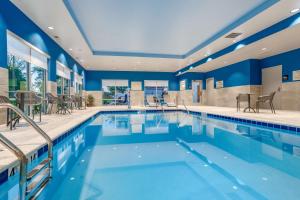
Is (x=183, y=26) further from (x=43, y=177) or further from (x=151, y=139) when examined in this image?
(x=43, y=177)

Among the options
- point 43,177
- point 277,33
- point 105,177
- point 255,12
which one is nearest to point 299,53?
point 277,33

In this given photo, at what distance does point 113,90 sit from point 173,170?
1423 centimetres

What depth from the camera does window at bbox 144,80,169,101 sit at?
54.2 ft

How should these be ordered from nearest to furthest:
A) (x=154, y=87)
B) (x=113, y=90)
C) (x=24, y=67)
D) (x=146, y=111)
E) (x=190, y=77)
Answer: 1. (x=24, y=67)
2. (x=146, y=111)
3. (x=190, y=77)
4. (x=113, y=90)
5. (x=154, y=87)

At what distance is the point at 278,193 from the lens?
1806 millimetres

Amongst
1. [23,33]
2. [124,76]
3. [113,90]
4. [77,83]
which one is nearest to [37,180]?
[23,33]

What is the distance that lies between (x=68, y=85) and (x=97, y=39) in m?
3.63

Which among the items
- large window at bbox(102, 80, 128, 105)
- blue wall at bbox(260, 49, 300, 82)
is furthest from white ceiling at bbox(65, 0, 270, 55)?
large window at bbox(102, 80, 128, 105)

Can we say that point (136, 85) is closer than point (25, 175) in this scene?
No

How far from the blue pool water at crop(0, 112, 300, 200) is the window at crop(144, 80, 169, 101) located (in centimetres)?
1256

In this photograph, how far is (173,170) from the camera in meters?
2.41

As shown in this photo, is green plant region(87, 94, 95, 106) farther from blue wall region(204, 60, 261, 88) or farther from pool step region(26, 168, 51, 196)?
pool step region(26, 168, 51, 196)

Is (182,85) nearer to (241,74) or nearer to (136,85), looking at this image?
(136,85)

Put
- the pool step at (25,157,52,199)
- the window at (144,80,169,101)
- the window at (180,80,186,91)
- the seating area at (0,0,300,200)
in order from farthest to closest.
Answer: the window at (144,80,169,101), the window at (180,80,186,91), the seating area at (0,0,300,200), the pool step at (25,157,52,199)
